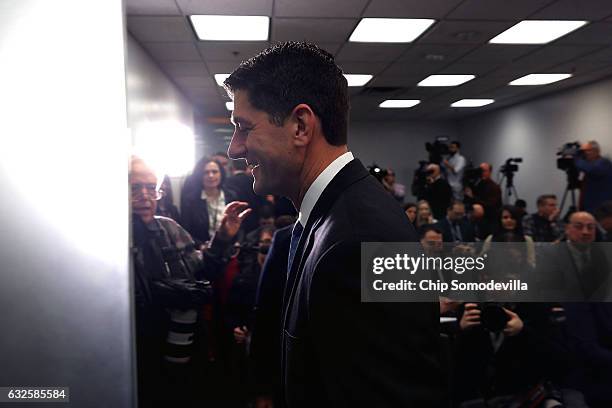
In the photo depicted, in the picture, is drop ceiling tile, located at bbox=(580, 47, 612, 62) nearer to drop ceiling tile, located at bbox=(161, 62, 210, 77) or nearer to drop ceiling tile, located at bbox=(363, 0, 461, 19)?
drop ceiling tile, located at bbox=(363, 0, 461, 19)

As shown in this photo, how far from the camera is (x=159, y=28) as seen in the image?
3809 millimetres

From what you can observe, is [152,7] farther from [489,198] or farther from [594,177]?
[594,177]

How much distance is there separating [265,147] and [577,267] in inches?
93.6

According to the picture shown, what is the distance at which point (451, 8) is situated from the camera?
3.46 m

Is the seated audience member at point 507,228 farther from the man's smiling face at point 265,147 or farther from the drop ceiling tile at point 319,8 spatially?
the man's smiling face at point 265,147

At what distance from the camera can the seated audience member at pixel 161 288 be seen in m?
2.20

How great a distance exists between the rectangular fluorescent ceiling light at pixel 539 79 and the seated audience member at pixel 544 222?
2055 mm

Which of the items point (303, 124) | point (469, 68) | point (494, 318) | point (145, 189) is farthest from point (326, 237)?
point (469, 68)

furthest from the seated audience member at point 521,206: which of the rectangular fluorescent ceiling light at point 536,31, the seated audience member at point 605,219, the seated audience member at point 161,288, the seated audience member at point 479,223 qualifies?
the seated audience member at point 161,288

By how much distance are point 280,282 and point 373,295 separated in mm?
478

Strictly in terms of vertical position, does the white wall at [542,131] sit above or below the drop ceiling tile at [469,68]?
below

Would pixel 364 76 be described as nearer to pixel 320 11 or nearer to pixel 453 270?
pixel 320 11

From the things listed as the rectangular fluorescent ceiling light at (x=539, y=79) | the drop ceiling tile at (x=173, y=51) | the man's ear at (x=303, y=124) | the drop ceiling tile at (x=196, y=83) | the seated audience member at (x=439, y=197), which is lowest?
the seated audience member at (x=439, y=197)

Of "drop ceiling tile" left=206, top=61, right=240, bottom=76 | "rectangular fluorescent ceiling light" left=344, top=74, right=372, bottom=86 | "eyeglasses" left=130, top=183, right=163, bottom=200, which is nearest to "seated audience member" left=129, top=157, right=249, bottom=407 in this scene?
"eyeglasses" left=130, top=183, right=163, bottom=200
